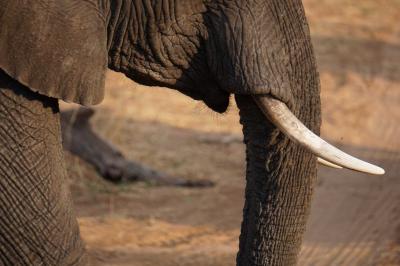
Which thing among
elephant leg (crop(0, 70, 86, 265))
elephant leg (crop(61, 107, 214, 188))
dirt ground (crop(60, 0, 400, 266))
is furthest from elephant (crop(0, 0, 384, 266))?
→ elephant leg (crop(61, 107, 214, 188))

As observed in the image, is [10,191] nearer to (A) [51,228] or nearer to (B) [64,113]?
(A) [51,228]

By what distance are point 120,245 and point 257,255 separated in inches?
87.0

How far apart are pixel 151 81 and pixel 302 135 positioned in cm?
52

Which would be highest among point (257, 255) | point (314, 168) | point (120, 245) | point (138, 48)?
point (138, 48)

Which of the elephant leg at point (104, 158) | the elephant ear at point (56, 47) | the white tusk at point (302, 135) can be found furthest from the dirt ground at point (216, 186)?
the elephant ear at point (56, 47)

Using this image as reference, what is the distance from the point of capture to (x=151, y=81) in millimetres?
3662

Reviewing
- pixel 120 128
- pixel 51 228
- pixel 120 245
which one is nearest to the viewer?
pixel 51 228

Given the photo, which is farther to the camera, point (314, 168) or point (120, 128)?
point (120, 128)

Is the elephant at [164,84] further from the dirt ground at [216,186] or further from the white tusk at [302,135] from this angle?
the dirt ground at [216,186]

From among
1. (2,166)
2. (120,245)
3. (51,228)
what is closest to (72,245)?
(51,228)

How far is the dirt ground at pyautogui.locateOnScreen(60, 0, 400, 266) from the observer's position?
584 cm

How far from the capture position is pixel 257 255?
3770 mm

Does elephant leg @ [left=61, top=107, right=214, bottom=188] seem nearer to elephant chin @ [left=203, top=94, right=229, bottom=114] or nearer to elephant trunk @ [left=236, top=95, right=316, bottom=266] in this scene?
elephant trunk @ [left=236, top=95, right=316, bottom=266]

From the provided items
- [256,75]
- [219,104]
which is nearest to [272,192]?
[219,104]
